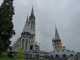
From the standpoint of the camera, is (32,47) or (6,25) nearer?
(6,25)

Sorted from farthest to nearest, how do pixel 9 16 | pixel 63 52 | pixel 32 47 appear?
pixel 32 47 < pixel 63 52 < pixel 9 16

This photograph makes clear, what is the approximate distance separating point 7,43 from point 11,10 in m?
8.86

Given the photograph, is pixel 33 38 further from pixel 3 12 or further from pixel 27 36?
pixel 3 12

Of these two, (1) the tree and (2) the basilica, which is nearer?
(1) the tree

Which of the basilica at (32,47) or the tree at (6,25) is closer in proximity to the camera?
the tree at (6,25)

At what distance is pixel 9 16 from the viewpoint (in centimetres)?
3325

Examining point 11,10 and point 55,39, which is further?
point 55,39

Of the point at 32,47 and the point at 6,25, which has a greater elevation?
the point at 6,25

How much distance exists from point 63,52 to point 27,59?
92.6 ft

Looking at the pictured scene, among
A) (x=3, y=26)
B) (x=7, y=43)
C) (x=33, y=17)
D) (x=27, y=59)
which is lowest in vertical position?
(x=27, y=59)

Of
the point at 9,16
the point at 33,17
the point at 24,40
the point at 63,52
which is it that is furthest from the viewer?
the point at 33,17

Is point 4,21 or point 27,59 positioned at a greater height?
point 4,21

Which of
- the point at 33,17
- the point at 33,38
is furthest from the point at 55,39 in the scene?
the point at 33,17

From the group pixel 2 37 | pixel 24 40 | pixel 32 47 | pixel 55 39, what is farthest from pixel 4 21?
pixel 55 39
